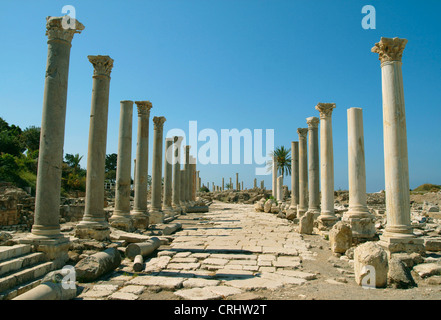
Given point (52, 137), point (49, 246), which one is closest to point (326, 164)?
point (52, 137)

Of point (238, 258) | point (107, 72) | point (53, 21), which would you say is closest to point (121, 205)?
point (107, 72)

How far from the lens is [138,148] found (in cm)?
1570

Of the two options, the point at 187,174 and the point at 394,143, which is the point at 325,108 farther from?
the point at 187,174

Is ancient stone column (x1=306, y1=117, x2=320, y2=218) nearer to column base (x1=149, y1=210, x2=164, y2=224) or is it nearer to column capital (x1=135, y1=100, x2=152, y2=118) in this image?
column base (x1=149, y1=210, x2=164, y2=224)

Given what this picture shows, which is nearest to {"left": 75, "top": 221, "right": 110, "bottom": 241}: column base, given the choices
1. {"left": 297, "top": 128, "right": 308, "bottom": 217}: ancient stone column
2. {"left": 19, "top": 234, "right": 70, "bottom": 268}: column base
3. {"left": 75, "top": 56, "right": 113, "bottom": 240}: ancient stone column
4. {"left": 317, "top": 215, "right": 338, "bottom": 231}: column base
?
{"left": 75, "top": 56, "right": 113, "bottom": 240}: ancient stone column

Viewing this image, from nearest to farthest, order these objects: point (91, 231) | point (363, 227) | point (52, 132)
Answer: point (52, 132), point (91, 231), point (363, 227)

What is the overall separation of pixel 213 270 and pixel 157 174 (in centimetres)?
1131

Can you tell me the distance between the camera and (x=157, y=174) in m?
18.4

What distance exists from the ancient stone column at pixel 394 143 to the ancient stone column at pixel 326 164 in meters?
5.13

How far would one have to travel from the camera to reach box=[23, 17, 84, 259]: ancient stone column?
7586 mm

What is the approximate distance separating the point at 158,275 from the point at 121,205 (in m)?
6.24

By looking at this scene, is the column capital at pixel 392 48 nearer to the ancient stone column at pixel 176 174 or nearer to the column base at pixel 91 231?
the column base at pixel 91 231
